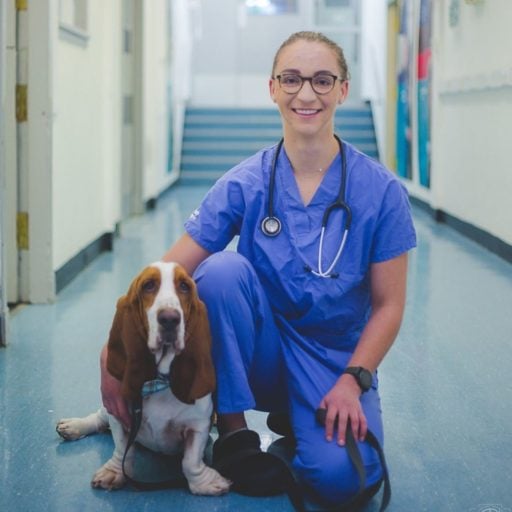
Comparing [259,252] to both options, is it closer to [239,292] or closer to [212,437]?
[239,292]

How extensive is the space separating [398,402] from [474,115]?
3.81 m

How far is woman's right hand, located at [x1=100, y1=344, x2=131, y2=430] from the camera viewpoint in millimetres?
1874

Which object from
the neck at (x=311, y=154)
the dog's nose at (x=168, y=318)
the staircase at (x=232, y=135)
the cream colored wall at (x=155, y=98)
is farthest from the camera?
the staircase at (x=232, y=135)

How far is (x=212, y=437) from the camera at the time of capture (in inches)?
90.0

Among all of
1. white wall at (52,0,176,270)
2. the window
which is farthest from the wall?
white wall at (52,0,176,270)

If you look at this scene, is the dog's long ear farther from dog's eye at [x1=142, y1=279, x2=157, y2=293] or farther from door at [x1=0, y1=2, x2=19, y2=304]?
door at [x1=0, y1=2, x2=19, y2=304]

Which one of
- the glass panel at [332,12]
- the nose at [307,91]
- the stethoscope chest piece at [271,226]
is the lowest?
the stethoscope chest piece at [271,226]

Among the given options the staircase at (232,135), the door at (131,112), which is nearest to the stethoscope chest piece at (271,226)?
the door at (131,112)

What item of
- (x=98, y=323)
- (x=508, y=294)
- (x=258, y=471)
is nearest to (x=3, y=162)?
(x=98, y=323)

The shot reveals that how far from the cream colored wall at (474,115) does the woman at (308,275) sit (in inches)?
129

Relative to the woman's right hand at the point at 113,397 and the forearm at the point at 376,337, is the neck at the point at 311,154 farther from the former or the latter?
the woman's right hand at the point at 113,397

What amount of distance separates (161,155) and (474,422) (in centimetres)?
625

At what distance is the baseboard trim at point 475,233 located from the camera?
5.29 m

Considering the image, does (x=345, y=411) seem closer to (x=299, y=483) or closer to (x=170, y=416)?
(x=299, y=483)
